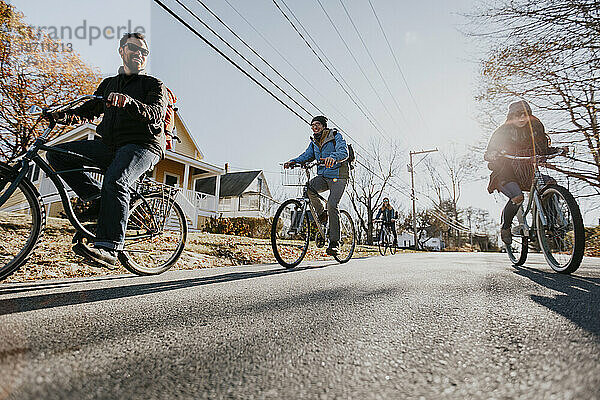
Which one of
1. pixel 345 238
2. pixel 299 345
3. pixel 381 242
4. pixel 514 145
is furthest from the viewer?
pixel 381 242

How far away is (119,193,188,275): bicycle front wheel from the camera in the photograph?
286cm

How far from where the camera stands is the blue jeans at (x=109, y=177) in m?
2.37

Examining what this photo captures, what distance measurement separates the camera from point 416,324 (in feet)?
4.38

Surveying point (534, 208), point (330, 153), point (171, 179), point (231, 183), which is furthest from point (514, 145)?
point (231, 183)

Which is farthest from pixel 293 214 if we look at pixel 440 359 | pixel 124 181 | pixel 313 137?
pixel 440 359

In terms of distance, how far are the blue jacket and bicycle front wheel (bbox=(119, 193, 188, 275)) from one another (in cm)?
221

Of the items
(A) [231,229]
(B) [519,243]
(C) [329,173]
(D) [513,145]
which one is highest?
(D) [513,145]

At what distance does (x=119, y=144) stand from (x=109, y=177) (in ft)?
1.06

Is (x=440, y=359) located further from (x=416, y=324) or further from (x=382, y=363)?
(x=416, y=324)

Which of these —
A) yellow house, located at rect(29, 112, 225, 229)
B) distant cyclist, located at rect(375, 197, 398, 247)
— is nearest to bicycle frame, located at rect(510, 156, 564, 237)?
distant cyclist, located at rect(375, 197, 398, 247)

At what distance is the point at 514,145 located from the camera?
4.18 metres

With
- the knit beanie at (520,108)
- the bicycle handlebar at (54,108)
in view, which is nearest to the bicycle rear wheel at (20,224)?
the bicycle handlebar at (54,108)

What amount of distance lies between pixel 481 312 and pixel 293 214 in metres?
3.35

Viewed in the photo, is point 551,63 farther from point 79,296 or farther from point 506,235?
point 79,296
